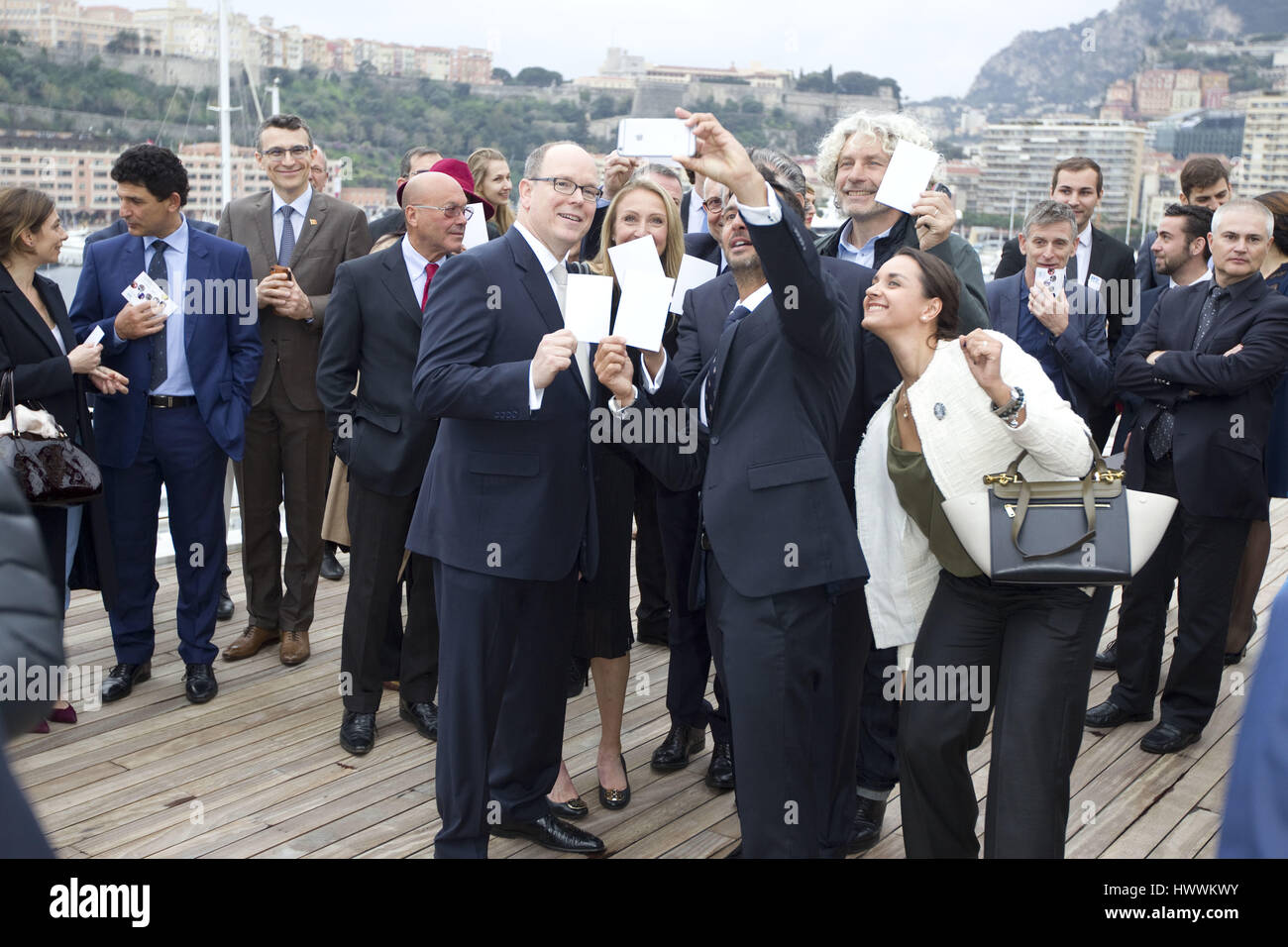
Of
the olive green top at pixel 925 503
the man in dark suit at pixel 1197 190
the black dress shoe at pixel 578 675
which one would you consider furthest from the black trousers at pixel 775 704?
the man in dark suit at pixel 1197 190

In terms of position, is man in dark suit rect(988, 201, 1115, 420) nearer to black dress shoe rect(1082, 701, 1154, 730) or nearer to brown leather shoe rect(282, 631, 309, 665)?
black dress shoe rect(1082, 701, 1154, 730)

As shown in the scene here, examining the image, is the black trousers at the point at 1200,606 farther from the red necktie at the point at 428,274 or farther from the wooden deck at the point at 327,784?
the red necktie at the point at 428,274

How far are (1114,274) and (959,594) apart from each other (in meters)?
3.11

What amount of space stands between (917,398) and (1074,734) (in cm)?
96

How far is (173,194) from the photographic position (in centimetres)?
480

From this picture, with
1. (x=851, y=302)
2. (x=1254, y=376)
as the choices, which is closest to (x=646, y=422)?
(x=851, y=302)

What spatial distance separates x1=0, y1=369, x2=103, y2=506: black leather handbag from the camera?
4164 mm

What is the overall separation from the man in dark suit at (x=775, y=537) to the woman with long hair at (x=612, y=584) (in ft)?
2.84

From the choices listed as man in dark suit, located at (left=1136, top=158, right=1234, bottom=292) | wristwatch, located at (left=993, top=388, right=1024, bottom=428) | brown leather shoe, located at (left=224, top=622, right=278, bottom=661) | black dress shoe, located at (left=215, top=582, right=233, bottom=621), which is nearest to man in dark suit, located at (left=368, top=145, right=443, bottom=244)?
black dress shoe, located at (left=215, top=582, right=233, bottom=621)

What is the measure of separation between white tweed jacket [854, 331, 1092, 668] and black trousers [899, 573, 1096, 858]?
0.11 metres

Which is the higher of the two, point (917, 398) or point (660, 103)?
point (660, 103)

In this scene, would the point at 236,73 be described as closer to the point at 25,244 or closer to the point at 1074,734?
the point at 25,244

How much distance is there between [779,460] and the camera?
119 inches

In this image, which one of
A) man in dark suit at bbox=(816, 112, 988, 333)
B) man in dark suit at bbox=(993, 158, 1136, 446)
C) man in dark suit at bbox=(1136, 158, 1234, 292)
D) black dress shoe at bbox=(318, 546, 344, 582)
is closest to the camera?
man in dark suit at bbox=(816, 112, 988, 333)
